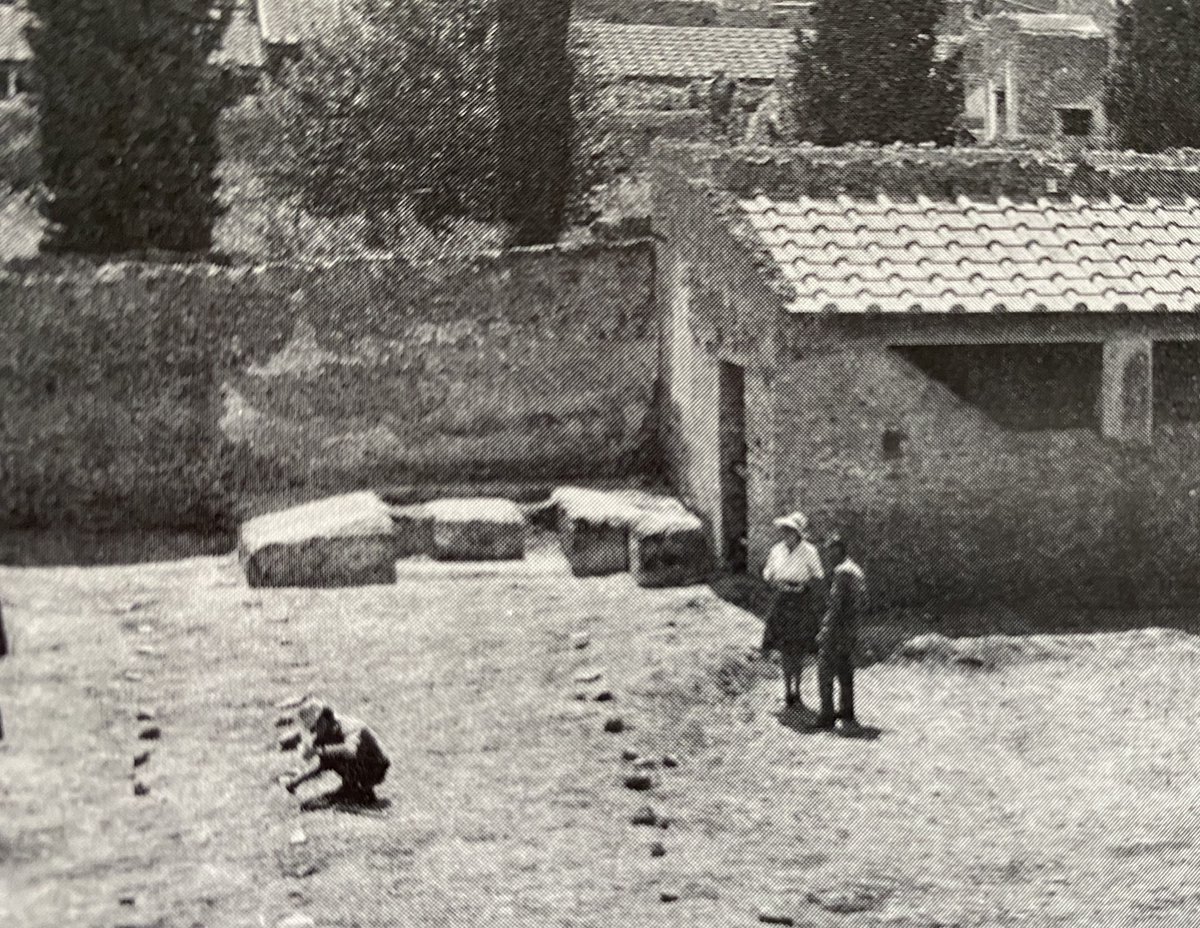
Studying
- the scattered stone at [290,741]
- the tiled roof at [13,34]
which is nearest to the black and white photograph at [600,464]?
the scattered stone at [290,741]

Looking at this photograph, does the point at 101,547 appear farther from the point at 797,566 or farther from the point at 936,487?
the point at 936,487

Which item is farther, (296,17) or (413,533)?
(413,533)

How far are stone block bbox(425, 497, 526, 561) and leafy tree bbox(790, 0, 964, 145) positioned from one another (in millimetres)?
3730

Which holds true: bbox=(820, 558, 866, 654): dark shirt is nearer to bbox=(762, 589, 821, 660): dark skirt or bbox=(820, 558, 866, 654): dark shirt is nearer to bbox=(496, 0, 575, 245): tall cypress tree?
bbox=(762, 589, 821, 660): dark skirt

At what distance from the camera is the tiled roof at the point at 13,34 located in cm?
803

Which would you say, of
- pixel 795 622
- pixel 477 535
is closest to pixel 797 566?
pixel 795 622

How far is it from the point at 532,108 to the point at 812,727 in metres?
5.19

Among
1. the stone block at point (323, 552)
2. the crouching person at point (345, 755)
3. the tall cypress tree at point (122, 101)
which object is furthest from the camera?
the stone block at point (323, 552)

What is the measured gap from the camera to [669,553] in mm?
10977

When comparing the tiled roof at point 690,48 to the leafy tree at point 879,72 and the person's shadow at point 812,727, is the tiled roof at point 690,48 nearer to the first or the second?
the leafy tree at point 879,72

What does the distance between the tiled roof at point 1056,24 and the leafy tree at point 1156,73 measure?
0.50 ft

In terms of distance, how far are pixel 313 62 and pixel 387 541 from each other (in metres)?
3.50

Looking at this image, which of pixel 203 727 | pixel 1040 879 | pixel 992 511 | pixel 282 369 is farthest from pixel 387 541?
pixel 1040 879

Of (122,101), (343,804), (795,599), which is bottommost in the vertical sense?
(343,804)
